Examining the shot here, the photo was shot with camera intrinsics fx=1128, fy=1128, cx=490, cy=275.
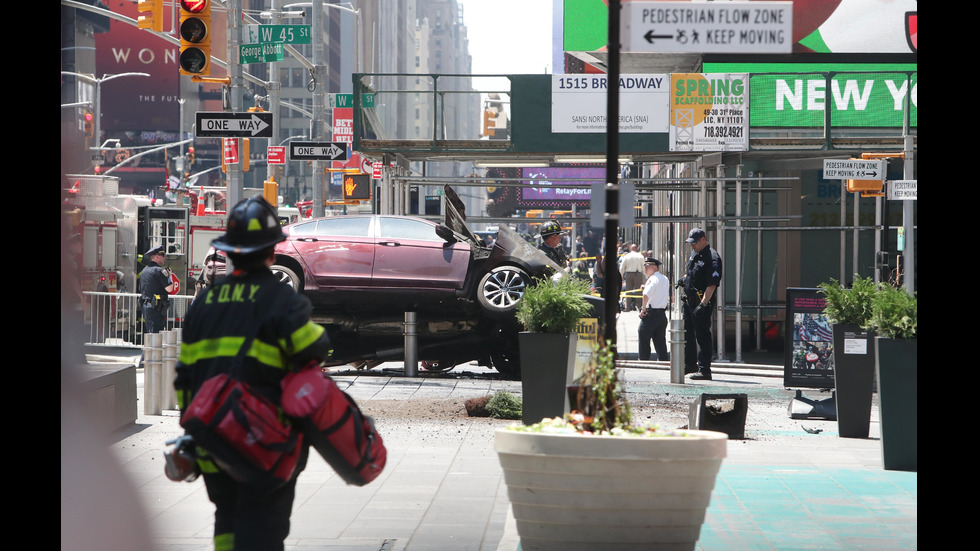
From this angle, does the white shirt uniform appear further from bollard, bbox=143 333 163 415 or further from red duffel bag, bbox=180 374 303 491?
red duffel bag, bbox=180 374 303 491

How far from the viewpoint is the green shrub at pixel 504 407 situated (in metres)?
11.6

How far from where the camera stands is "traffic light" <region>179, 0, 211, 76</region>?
524 inches

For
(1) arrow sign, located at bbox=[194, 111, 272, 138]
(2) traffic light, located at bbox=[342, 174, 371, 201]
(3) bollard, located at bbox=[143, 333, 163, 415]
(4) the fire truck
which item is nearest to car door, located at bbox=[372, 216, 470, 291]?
(1) arrow sign, located at bbox=[194, 111, 272, 138]

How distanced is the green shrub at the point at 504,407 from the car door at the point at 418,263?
10.9 ft

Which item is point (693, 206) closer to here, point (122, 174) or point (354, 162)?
point (354, 162)

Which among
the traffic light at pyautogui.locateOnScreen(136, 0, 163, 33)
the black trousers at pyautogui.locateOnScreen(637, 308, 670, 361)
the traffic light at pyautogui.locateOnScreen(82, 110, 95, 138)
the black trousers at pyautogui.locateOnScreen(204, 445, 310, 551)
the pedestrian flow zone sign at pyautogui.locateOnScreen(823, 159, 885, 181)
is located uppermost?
the traffic light at pyautogui.locateOnScreen(82, 110, 95, 138)

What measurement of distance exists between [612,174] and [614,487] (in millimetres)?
1736

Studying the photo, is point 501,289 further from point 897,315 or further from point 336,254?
point 897,315

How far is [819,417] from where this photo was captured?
473 inches

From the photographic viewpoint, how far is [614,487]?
16.8ft

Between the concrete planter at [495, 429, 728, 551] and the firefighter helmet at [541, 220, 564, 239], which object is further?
the firefighter helmet at [541, 220, 564, 239]

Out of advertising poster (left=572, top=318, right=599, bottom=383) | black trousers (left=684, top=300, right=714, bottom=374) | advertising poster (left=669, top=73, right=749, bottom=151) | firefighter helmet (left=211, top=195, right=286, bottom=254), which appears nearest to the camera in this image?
firefighter helmet (left=211, top=195, right=286, bottom=254)

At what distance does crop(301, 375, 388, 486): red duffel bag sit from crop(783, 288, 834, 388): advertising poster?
919cm

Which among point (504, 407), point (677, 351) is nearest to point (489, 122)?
point (677, 351)
